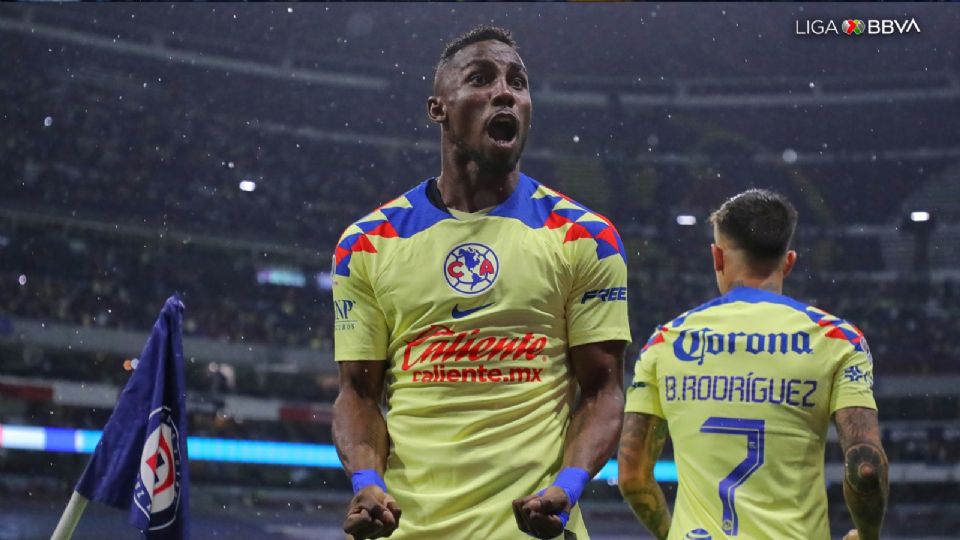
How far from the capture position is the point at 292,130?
21.3m

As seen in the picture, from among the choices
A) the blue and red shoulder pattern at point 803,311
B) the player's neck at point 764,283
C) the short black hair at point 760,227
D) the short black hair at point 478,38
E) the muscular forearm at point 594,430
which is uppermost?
the short black hair at point 478,38

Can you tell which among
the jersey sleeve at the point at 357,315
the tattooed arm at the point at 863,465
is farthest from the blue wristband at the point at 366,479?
the tattooed arm at the point at 863,465

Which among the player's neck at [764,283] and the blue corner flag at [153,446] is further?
the blue corner flag at [153,446]

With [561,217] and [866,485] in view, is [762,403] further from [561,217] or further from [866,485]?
[561,217]

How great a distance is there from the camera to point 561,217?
2119mm

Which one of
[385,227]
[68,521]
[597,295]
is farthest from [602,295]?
[68,521]

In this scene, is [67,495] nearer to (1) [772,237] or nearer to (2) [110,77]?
(2) [110,77]

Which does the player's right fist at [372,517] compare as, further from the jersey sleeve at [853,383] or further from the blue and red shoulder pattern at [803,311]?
the jersey sleeve at [853,383]

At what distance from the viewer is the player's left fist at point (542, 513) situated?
5.78 ft

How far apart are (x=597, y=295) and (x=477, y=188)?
0.33 m

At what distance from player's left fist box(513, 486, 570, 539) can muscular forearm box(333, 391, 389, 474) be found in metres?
0.34

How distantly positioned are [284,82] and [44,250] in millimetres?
5424

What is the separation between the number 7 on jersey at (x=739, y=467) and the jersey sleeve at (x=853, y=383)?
160 mm

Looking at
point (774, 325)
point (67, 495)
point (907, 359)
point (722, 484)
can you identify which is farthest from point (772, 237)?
point (907, 359)
